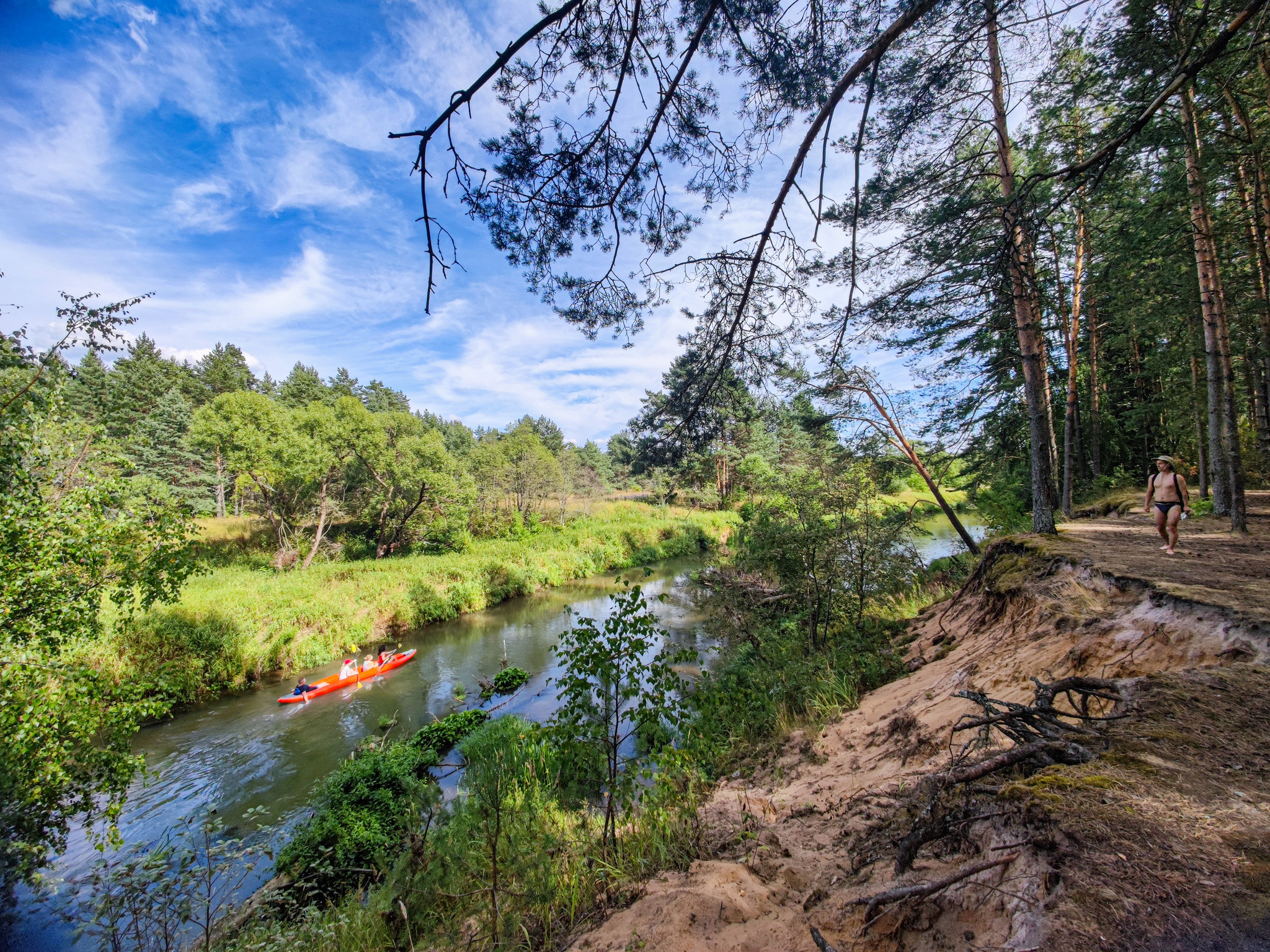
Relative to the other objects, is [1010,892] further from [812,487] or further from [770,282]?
[812,487]

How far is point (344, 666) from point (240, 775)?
3434mm

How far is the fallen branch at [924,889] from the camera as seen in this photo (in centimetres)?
161

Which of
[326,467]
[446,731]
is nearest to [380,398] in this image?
[326,467]

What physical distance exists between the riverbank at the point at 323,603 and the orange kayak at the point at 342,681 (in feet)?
5.60

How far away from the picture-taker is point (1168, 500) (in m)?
5.59

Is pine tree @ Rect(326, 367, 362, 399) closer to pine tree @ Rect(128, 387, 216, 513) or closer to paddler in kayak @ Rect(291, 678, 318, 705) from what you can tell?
pine tree @ Rect(128, 387, 216, 513)

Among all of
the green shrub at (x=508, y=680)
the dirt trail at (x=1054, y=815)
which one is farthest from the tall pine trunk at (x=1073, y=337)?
the green shrub at (x=508, y=680)

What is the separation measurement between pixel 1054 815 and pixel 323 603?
1663 centimetres

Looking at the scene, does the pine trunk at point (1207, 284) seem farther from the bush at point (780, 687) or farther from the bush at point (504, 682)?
the bush at point (504, 682)

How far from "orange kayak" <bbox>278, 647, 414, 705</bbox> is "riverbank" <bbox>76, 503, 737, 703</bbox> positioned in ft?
5.60

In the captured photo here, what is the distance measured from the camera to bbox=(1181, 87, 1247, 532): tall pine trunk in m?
6.70

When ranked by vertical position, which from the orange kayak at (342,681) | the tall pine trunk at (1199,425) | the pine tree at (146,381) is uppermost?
the pine tree at (146,381)

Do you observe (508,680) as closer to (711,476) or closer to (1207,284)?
(711,476)

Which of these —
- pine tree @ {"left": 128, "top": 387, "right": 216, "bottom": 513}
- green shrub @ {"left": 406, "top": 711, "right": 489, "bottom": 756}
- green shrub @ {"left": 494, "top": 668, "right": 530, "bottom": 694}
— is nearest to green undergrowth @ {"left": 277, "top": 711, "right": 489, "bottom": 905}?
green shrub @ {"left": 406, "top": 711, "right": 489, "bottom": 756}
